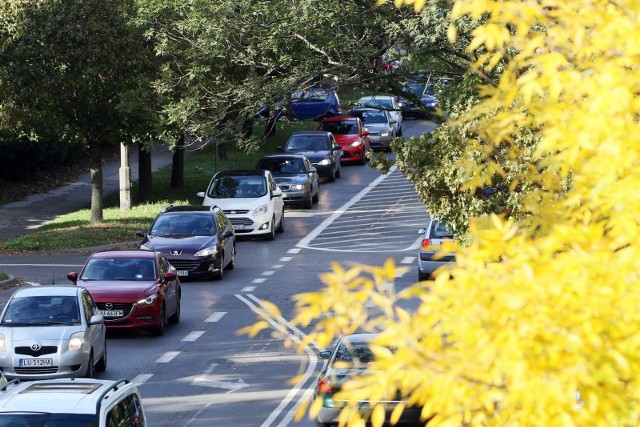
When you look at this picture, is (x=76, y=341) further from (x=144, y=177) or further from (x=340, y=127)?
(x=340, y=127)

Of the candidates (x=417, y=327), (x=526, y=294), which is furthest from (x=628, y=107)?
(x=417, y=327)

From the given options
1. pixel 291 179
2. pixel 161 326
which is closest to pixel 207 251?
pixel 161 326

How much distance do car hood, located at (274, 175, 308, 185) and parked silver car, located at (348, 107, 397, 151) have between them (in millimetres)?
12604

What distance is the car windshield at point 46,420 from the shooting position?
11.2 metres

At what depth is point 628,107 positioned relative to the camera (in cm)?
525

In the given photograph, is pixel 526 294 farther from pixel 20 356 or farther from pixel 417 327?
pixel 20 356

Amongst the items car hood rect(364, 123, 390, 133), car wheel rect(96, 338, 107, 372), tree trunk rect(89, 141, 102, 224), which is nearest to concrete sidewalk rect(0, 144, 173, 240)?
tree trunk rect(89, 141, 102, 224)

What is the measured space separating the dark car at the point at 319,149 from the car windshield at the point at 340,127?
3320 mm

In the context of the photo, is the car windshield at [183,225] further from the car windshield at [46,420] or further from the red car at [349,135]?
the red car at [349,135]

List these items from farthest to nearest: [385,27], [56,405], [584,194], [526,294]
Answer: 1. [385,27]
2. [56,405]
3. [584,194]
4. [526,294]

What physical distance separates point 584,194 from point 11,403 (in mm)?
7498

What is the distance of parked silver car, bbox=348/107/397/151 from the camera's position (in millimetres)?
52812

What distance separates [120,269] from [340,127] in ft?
95.3

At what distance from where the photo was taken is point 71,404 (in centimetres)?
1145
